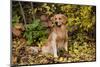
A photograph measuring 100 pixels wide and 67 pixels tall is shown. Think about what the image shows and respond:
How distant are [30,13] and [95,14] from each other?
855mm

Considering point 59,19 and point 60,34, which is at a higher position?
point 59,19

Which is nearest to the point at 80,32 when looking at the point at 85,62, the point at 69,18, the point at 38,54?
the point at 69,18

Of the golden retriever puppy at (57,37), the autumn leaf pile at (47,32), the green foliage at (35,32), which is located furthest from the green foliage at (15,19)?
the golden retriever puppy at (57,37)

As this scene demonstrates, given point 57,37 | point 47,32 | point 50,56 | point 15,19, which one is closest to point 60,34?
point 57,37

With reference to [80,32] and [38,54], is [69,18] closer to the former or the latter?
[80,32]

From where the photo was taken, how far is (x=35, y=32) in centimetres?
230

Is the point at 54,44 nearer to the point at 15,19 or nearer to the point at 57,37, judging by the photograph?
the point at 57,37

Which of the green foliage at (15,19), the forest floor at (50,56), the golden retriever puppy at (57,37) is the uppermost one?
the green foliage at (15,19)

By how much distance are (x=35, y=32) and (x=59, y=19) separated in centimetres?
34

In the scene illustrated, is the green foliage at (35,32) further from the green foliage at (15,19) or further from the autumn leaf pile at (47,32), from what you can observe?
the green foliage at (15,19)

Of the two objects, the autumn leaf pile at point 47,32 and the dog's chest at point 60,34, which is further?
the dog's chest at point 60,34

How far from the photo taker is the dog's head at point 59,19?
7.80 feet

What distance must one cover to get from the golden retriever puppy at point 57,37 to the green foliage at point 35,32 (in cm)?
10

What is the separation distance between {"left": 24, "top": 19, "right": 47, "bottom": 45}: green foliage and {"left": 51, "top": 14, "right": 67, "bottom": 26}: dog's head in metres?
0.17
